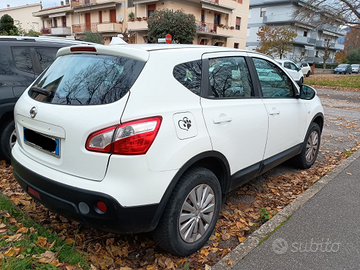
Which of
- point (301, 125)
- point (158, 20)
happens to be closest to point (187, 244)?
point (301, 125)

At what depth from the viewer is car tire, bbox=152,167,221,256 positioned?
2287 millimetres

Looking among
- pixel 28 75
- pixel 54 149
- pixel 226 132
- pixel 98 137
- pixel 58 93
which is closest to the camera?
pixel 98 137

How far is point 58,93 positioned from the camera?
2418 mm

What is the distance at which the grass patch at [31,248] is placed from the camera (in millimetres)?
2191

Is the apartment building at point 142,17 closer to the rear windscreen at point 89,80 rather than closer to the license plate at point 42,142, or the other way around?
the rear windscreen at point 89,80

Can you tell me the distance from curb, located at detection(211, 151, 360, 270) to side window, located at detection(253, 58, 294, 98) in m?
1.30

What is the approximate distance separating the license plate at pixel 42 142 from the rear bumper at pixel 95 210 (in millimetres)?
221

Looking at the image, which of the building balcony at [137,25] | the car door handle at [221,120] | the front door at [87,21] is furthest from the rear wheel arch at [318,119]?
the front door at [87,21]

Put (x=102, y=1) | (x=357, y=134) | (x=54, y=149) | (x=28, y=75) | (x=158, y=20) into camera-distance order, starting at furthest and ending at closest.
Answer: (x=102, y=1), (x=158, y=20), (x=357, y=134), (x=28, y=75), (x=54, y=149)

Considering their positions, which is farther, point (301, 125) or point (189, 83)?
point (301, 125)

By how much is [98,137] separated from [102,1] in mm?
41046

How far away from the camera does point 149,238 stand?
2861 mm

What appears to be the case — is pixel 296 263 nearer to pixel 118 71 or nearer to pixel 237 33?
pixel 118 71

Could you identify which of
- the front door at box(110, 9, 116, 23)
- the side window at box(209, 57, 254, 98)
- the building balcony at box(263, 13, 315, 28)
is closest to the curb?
the side window at box(209, 57, 254, 98)
